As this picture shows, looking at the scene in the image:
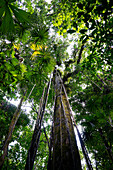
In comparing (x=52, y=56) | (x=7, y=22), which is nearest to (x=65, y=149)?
(x=7, y=22)

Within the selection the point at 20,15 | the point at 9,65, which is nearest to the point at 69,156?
the point at 9,65

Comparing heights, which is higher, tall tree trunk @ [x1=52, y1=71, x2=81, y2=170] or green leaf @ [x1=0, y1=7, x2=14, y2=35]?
green leaf @ [x1=0, y1=7, x2=14, y2=35]

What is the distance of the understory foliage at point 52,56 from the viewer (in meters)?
1.37

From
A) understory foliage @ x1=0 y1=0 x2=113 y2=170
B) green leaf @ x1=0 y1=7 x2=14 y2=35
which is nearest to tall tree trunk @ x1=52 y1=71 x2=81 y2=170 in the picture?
understory foliage @ x1=0 y1=0 x2=113 y2=170

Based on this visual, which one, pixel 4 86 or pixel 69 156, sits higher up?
pixel 4 86

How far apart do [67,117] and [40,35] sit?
1.91 m

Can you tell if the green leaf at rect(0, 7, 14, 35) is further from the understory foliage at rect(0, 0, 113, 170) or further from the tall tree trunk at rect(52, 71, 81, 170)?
the tall tree trunk at rect(52, 71, 81, 170)

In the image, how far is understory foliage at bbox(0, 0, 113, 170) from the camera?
1.37 meters

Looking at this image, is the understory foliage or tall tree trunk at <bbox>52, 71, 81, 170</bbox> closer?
tall tree trunk at <bbox>52, 71, 81, 170</bbox>

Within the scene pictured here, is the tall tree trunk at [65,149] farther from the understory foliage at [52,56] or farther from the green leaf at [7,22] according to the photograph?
the green leaf at [7,22]

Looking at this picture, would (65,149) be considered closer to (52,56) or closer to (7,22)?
(7,22)

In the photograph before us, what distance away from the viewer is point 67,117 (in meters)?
1.26

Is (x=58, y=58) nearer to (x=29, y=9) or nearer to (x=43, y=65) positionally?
(x=29, y=9)

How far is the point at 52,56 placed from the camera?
13.4 feet
